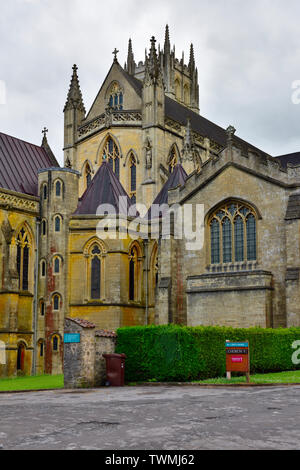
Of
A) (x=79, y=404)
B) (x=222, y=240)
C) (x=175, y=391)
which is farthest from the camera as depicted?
(x=222, y=240)

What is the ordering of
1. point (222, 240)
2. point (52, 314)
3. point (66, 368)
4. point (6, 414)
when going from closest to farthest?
point (6, 414) < point (66, 368) < point (222, 240) < point (52, 314)

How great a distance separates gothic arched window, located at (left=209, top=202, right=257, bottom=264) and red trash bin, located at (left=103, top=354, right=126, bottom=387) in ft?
36.8

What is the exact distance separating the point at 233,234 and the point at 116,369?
39.7ft

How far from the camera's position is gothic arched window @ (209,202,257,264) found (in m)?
30.7

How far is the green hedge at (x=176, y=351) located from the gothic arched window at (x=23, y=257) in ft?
42.8

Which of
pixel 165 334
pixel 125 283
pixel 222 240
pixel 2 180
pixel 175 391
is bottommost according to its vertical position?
pixel 175 391

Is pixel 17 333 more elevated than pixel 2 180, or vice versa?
pixel 2 180

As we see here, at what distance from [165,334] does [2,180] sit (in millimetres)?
17850

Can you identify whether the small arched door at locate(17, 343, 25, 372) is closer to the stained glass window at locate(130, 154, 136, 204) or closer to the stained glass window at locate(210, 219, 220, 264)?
the stained glass window at locate(210, 219, 220, 264)

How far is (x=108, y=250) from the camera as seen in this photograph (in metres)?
33.6

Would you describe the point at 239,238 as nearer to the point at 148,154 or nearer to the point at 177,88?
the point at 148,154

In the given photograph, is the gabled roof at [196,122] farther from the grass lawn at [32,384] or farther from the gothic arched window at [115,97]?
the grass lawn at [32,384]
